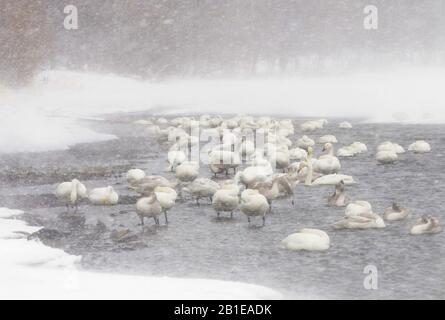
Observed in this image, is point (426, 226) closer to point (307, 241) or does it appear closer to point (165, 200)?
point (307, 241)

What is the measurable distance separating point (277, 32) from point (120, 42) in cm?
2185

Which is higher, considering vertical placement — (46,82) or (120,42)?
(120,42)

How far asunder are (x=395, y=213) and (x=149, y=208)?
14.1 feet

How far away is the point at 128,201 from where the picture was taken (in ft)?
47.8

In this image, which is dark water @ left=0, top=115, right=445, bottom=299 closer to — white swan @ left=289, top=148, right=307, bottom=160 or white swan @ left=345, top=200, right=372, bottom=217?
white swan @ left=345, top=200, right=372, bottom=217

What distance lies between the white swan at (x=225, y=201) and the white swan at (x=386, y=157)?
7119 mm

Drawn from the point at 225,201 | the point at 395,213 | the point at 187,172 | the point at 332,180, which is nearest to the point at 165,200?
the point at 225,201

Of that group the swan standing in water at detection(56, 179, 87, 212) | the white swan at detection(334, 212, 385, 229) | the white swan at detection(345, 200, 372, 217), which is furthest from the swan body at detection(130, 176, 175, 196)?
the white swan at detection(334, 212, 385, 229)

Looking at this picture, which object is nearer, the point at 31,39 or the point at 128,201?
the point at 128,201

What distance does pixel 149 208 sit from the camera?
40.5 feet

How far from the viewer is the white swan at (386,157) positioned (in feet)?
61.3

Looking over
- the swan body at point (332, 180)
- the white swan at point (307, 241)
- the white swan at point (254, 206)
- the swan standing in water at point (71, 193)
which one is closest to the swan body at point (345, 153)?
the swan body at point (332, 180)
